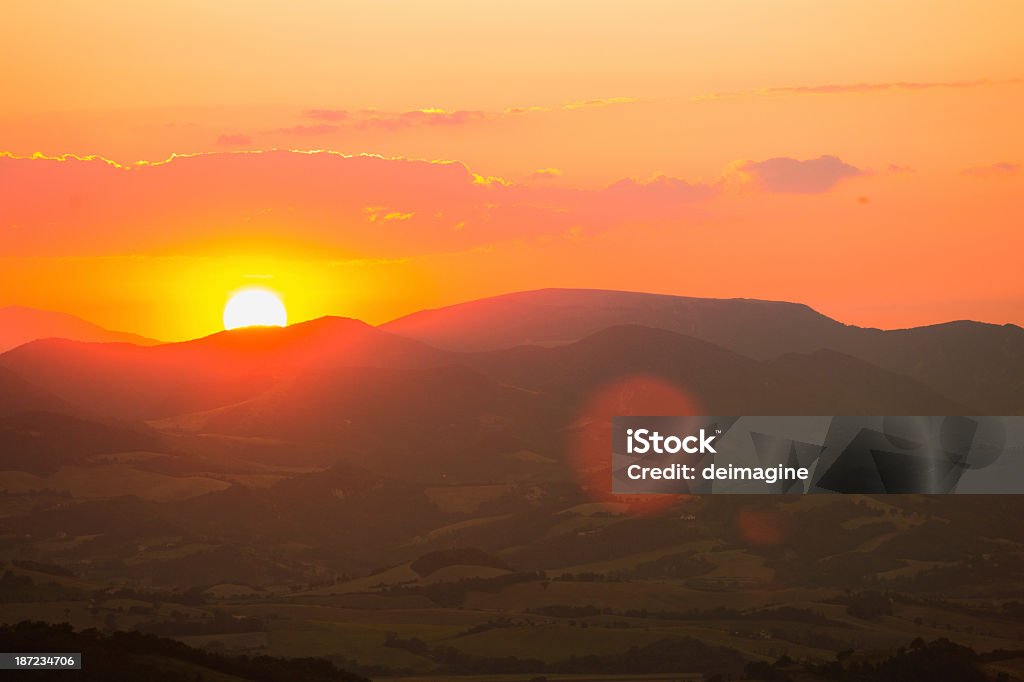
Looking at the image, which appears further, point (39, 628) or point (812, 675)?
point (812, 675)

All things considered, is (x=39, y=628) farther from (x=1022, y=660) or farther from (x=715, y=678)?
(x=1022, y=660)

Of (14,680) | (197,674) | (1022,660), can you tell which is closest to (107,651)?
(197,674)

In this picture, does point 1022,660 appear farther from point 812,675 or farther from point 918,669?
point 812,675

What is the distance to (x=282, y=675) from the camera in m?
148

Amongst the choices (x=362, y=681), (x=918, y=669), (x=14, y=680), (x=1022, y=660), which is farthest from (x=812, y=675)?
(x=14, y=680)

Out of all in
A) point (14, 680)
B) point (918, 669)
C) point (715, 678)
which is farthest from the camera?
point (715, 678)

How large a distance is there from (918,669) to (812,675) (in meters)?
11.9

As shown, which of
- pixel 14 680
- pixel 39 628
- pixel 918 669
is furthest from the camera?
pixel 918 669

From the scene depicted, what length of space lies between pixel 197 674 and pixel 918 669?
85.8m

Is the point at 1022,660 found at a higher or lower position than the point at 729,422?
lower

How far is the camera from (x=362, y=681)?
542 ft

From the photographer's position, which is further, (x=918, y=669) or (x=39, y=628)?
(x=918, y=669)

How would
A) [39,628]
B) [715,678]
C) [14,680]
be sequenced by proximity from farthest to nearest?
[715,678] < [39,628] < [14,680]

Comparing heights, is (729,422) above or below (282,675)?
above
